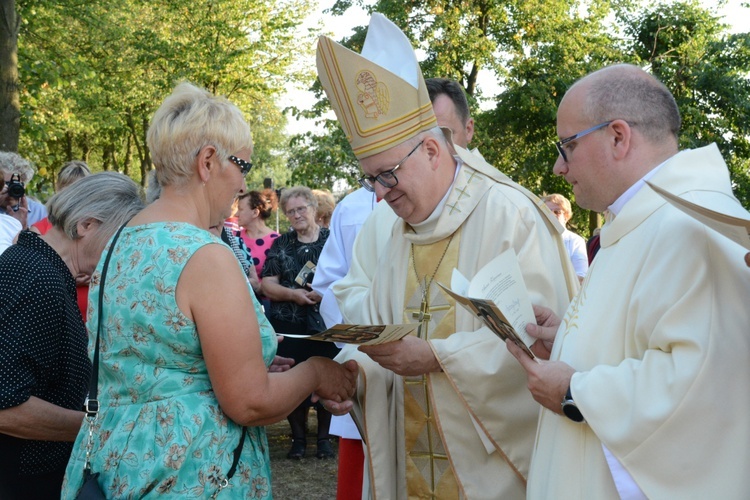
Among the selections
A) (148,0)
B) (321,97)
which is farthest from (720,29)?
(148,0)

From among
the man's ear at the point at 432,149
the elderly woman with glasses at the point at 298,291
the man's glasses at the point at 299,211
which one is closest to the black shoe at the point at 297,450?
the elderly woman with glasses at the point at 298,291

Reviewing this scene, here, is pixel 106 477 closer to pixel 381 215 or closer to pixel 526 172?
pixel 381 215

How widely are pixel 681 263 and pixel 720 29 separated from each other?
18765mm

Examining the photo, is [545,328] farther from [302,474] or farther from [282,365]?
[302,474]

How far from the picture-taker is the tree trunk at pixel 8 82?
10.6 meters

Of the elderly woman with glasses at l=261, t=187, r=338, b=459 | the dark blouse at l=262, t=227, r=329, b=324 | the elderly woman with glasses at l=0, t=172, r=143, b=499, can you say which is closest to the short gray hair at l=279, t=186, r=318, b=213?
the elderly woman with glasses at l=261, t=187, r=338, b=459

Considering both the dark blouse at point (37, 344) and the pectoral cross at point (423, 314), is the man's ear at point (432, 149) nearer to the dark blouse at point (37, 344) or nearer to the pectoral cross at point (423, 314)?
the pectoral cross at point (423, 314)

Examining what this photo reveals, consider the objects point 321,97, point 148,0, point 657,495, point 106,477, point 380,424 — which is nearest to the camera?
point 657,495

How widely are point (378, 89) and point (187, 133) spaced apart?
933 millimetres

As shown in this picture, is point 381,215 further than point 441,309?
Yes

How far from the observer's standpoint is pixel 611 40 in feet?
66.1

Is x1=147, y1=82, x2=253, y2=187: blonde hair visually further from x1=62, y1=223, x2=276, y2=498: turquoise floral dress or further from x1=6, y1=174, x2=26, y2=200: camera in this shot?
x1=6, y1=174, x2=26, y2=200: camera

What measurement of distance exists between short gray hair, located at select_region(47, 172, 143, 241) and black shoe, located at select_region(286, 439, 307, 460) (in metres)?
4.26

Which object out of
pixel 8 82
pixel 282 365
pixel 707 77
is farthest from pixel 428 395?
pixel 707 77
